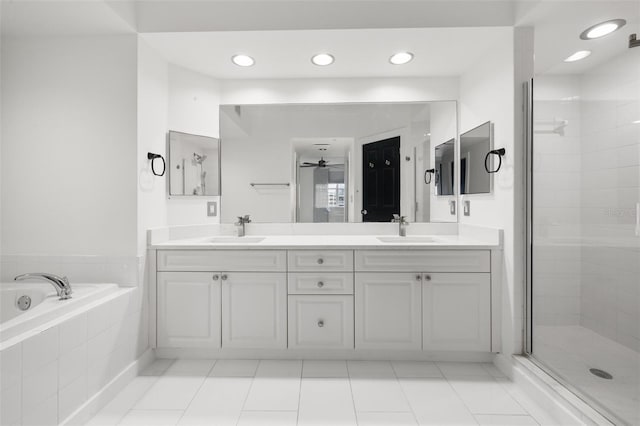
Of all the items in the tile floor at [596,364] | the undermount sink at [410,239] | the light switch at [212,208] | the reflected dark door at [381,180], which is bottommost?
the tile floor at [596,364]

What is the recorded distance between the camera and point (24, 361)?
4.07 feet

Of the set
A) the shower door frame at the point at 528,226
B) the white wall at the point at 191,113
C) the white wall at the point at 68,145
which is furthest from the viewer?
the white wall at the point at 191,113

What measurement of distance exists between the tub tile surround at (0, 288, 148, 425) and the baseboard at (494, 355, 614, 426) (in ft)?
7.42

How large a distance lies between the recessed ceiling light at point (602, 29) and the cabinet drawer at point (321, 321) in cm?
192

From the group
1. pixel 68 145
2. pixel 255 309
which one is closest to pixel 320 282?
pixel 255 309

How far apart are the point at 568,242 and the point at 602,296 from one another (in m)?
0.29

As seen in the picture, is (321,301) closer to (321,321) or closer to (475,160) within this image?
(321,321)

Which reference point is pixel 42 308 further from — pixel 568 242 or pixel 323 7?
pixel 568 242

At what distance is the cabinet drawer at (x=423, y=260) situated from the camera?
81.6 inches

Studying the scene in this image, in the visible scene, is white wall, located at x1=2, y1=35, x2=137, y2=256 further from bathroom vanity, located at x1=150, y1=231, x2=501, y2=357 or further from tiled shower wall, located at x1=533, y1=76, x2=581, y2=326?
tiled shower wall, located at x1=533, y1=76, x2=581, y2=326

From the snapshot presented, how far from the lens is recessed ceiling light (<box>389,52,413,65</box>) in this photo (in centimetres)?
224

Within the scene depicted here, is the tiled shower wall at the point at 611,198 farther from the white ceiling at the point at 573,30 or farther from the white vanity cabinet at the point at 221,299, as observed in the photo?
the white vanity cabinet at the point at 221,299

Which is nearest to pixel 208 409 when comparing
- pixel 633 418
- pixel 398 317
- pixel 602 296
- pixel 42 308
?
pixel 42 308

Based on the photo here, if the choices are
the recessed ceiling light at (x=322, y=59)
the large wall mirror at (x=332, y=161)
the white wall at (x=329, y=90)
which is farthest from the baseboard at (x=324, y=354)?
the recessed ceiling light at (x=322, y=59)
